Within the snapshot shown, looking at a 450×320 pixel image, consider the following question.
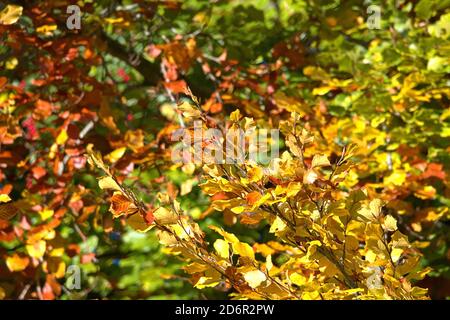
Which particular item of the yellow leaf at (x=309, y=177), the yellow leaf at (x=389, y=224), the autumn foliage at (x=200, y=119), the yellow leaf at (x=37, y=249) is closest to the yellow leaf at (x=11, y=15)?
the autumn foliage at (x=200, y=119)

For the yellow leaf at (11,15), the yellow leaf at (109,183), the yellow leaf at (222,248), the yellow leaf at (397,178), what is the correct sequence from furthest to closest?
the yellow leaf at (397,178), the yellow leaf at (11,15), the yellow leaf at (222,248), the yellow leaf at (109,183)

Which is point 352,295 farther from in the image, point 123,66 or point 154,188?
point 123,66

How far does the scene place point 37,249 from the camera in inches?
110

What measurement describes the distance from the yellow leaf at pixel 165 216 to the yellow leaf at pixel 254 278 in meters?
0.20

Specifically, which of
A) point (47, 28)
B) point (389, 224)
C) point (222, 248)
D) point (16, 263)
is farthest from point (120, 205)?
point (47, 28)

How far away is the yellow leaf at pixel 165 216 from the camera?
1.49 metres

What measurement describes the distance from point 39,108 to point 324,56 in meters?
1.29

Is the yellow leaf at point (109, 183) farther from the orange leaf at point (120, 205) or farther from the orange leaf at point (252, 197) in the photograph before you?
the orange leaf at point (252, 197)

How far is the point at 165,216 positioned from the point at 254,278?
232 millimetres

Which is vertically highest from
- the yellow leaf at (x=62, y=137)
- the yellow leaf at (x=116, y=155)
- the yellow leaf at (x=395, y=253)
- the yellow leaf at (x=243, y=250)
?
the yellow leaf at (x=62, y=137)

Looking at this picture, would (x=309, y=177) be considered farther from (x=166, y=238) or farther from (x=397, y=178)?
(x=397, y=178)

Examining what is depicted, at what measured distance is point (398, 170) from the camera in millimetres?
2828

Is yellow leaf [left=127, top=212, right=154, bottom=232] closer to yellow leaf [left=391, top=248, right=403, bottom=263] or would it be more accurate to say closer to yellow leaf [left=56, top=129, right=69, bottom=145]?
yellow leaf [left=391, top=248, right=403, bottom=263]
